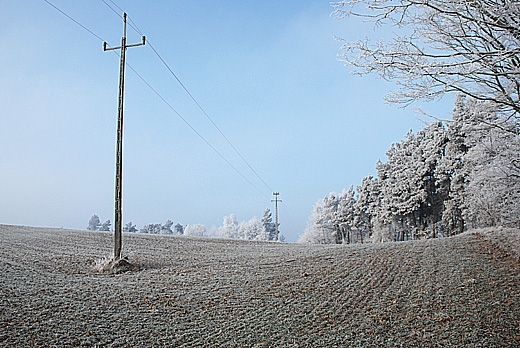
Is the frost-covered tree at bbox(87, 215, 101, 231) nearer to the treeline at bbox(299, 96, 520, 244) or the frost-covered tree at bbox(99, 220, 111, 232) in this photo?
the frost-covered tree at bbox(99, 220, 111, 232)

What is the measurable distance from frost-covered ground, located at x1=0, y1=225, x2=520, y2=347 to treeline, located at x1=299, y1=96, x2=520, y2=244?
30.3 ft

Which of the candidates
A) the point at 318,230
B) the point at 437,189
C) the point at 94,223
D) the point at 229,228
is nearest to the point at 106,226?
the point at 94,223

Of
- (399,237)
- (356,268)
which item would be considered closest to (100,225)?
(399,237)

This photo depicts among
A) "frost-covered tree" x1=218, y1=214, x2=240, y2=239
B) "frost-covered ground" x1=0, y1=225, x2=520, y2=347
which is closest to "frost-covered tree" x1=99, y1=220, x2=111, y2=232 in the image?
"frost-covered tree" x1=218, y1=214, x2=240, y2=239

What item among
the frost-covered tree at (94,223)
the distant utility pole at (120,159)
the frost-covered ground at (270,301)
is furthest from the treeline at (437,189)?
the frost-covered tree at (94,223)

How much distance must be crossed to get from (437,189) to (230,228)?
40663 mm

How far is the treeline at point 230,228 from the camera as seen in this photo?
6128cm

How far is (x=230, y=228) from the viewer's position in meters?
66.6

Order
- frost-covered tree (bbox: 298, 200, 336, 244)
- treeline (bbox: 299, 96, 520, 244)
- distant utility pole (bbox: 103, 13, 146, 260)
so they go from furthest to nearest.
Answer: frost-covered tree (bbox: 298, 200, 336, 244) → treeline (bbox: 299, 96, 520, 244) → distant utility pole (bbox: 103, 13, 146, 260)

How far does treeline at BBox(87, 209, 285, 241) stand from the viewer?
201ft

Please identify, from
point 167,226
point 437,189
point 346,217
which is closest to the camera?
point 437,189

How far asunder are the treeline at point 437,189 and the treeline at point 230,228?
46.9 ft

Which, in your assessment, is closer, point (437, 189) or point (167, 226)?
point (437, 189)

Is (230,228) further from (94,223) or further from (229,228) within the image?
(94,223)
